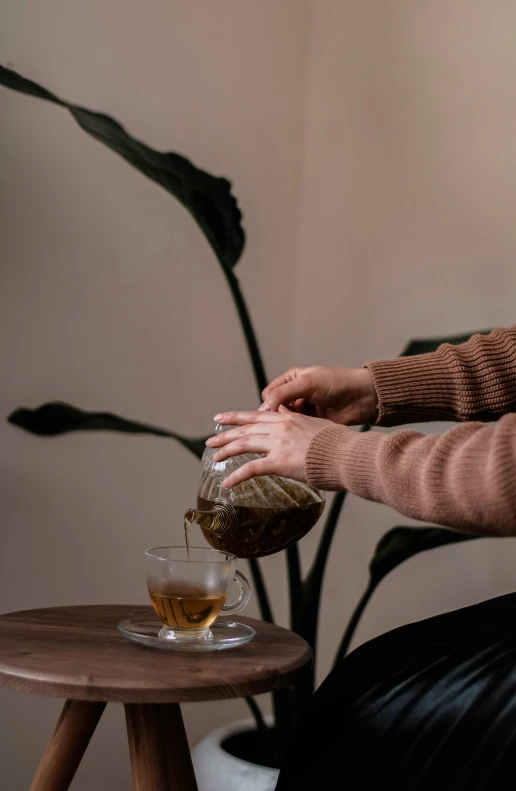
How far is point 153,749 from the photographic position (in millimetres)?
759


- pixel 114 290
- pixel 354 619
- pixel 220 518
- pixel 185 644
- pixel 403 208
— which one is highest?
pixel 403 208

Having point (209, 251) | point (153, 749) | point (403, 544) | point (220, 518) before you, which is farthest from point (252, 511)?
point (209, 251)

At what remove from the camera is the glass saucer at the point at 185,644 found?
2.59 ft

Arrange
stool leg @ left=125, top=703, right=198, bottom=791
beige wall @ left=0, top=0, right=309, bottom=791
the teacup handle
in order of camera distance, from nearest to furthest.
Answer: stool leg @ left=125, top=703, right=198, bottom=791 → the teacup handle → beige wall @ left=0, top=0, right=309, bottom=791

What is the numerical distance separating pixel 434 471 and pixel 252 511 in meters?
0.21

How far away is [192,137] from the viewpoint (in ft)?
5.19

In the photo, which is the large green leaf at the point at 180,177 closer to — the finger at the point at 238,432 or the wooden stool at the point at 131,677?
the finger at the point at 238,432

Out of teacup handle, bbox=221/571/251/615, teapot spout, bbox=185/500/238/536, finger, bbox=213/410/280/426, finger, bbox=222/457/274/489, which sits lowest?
teacup handle, bbox=221/571/251/615

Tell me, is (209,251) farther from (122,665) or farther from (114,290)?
(122,665)

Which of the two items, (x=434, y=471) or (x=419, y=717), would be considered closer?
(x=434, y=471)

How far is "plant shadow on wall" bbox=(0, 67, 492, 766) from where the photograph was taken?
138 cm

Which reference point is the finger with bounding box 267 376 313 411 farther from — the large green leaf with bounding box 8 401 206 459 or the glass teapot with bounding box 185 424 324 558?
the large green leaf with bounding box 8 401 206 459

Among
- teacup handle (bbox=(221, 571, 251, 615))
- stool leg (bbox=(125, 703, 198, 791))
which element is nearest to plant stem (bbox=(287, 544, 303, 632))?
teacup handle (bbox=(221, 571, 251, 615))

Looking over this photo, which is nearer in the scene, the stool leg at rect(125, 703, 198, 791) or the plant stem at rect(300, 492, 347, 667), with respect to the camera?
the stool leg at rect(125, 703, 198, 791)
